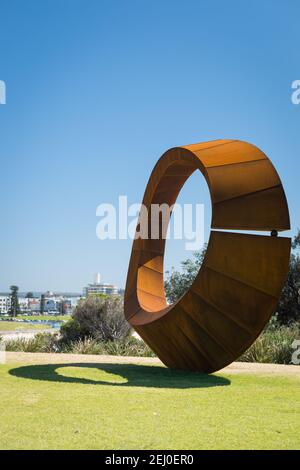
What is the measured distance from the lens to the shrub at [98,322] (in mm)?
23016

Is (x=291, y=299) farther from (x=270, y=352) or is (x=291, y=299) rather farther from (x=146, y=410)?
(x=146, y=410)

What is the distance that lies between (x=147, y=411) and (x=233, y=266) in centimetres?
323

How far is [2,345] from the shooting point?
63.3ft

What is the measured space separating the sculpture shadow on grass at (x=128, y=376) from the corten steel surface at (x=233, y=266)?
45 cm

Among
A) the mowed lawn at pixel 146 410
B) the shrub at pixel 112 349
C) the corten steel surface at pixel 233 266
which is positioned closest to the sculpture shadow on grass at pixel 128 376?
the mowed lawn at pixel 146 410

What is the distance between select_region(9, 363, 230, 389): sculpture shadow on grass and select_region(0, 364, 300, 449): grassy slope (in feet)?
0.07

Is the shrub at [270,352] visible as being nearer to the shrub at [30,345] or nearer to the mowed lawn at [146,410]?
the mowed lawn at [146,410]

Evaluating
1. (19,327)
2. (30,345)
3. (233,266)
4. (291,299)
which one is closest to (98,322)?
(30,345)

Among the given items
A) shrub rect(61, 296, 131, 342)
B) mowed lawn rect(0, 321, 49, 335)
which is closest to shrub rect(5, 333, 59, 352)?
shrub rect(61, 296, 131, 342)

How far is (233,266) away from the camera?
9383 millimetres

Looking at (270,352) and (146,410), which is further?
(270,352)
